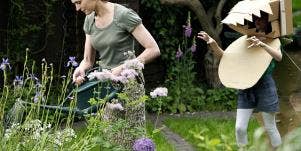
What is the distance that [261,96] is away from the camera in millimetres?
5613

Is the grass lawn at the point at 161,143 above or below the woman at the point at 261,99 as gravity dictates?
below

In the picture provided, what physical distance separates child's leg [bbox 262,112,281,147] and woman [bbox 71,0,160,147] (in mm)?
1335

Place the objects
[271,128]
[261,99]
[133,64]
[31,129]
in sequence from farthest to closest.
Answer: [271,128] → [261,99] → [31,129] → [133,64]

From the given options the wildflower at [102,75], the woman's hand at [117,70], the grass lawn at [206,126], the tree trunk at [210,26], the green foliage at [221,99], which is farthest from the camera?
the tree trunk at [210,26]

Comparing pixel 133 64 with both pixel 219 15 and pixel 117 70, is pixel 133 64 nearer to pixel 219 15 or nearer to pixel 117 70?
pixel 117 70

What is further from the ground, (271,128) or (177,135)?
(271,128)

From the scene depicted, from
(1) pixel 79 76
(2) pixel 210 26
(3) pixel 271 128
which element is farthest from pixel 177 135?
(1) pixel 79 76

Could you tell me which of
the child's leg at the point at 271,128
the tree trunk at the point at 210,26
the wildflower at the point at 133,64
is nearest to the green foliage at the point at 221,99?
the tree trunk at the point at 210,26

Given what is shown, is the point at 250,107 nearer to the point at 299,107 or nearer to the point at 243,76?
the point at 243,76

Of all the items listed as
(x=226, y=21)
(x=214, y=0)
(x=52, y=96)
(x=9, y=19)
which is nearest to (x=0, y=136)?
(x=226, y=21)

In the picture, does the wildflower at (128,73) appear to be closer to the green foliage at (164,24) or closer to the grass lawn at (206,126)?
the grass lawn at (206,126)

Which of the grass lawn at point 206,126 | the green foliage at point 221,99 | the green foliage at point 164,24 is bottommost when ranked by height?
the grass lawn at point 206,126

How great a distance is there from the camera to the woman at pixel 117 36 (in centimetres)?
468

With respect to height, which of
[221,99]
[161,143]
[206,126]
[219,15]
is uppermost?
[219,15]
